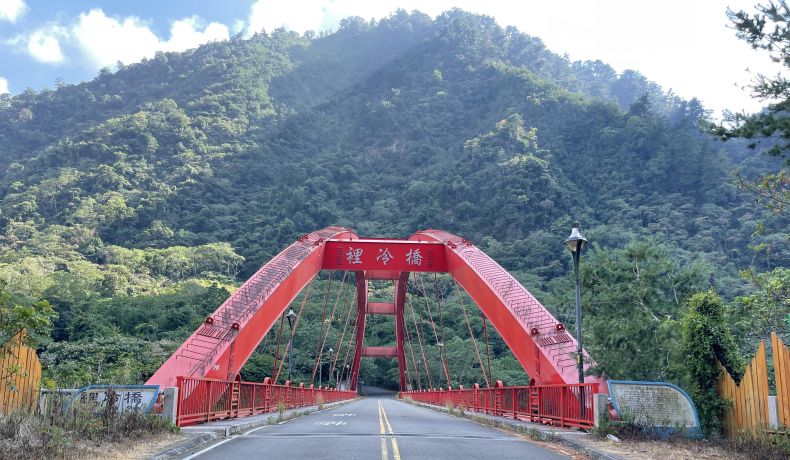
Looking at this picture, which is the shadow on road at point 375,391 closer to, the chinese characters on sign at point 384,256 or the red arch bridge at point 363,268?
the red arch bridge at point 363,268

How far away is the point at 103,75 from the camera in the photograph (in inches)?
4751

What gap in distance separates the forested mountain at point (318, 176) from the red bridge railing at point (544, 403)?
65.6ft

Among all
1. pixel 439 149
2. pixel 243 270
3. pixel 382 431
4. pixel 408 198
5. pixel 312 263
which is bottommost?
pixel 382 431

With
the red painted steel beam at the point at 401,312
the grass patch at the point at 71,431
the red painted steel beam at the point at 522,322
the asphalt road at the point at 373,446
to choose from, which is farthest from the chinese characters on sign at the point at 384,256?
the grass patch at the point at 71,431

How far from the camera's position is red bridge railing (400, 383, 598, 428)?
11070 mm

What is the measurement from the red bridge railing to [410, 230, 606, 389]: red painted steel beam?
54cm

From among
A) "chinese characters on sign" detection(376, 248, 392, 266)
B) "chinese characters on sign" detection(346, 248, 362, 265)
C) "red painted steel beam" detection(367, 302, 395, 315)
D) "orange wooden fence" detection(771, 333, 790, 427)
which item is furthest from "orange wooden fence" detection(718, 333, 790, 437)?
"red painted steel beam" detection(367, 302, 395, 315)

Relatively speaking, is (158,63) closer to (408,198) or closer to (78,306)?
(408,198)

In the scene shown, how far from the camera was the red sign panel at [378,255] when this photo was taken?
23938mm

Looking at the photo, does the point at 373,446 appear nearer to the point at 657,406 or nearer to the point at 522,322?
the point at 657,406

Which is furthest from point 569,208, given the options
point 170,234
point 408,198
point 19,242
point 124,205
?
point 19,242

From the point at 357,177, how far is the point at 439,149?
14580mm

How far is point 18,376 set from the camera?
8.58 meters

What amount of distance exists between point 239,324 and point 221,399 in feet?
8.49
